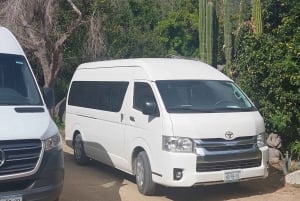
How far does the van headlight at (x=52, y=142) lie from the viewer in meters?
5.65

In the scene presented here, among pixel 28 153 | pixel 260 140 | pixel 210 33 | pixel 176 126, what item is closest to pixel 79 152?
pixel 176 126

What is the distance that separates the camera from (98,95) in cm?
1008

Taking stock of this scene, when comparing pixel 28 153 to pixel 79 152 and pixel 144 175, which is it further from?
pixel 79 152

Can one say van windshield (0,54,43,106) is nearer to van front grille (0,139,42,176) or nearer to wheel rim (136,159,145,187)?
van front grille (0,139,42,176)

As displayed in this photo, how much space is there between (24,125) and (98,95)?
445 cm

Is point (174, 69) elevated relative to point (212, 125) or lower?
elevated

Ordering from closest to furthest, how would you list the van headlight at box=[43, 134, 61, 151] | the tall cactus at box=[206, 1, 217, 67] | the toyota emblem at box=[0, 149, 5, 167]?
1. the toyota emblem at box=[0, 149, 5, 167]
2. the van headlight at box=[43, 134, 61, 151]
3. the tall cactus at box=[206, 1, 217, 67]

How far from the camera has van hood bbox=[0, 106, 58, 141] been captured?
18.0 feet

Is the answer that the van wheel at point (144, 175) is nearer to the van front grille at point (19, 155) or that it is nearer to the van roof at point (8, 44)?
the van roof at point (8, 44)

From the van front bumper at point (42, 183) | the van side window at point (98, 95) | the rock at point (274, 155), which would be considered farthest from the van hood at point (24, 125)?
the rock at point (274, 155)

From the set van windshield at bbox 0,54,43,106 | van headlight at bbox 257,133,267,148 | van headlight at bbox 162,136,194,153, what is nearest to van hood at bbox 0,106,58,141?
van windshield at bbox 0,54,43,106

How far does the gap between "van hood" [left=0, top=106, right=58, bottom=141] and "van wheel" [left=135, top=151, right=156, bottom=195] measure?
7.39 ft

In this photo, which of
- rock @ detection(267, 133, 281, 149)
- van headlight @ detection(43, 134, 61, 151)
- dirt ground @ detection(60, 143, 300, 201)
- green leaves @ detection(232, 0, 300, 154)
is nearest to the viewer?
van headlight @ detection(43, 134, 61, 151)

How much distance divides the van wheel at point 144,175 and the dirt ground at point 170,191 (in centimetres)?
11
